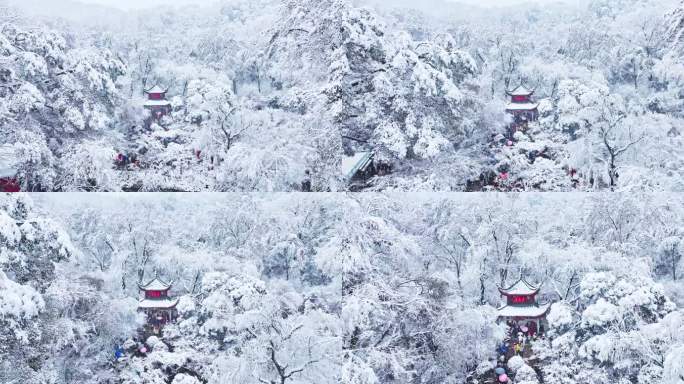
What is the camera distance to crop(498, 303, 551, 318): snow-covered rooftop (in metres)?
5.07

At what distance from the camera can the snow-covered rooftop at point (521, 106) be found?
4957 millimetres

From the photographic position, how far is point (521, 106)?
16.4ft

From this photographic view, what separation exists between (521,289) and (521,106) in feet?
3.14

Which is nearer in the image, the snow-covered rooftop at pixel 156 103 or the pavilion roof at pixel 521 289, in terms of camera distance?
the snow-covered rooftop at pixel 156 103

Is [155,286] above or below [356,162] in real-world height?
below

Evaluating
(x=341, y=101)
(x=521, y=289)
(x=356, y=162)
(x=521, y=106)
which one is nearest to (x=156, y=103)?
(x=341, y=101)

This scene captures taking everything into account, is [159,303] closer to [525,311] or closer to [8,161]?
[8,161]

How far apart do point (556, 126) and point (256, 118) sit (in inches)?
60.3

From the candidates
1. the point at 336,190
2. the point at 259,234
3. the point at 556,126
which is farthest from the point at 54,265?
the point at 556,126

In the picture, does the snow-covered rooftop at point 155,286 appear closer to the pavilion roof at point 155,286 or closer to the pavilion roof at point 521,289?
the pavilion roof at point 155,286

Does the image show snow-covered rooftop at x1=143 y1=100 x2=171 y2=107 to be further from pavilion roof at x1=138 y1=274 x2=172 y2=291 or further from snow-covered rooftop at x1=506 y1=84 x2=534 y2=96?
snow-covered rooftop at x1=506 y1=84 x2=534 y2=96

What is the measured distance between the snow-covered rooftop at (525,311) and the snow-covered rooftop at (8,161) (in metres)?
2.64

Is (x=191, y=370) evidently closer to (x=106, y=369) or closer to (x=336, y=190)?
(x=106, y=369)

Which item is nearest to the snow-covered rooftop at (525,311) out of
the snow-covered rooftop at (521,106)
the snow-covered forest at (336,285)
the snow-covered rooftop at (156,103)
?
the snow-covered forest at (336,285)
